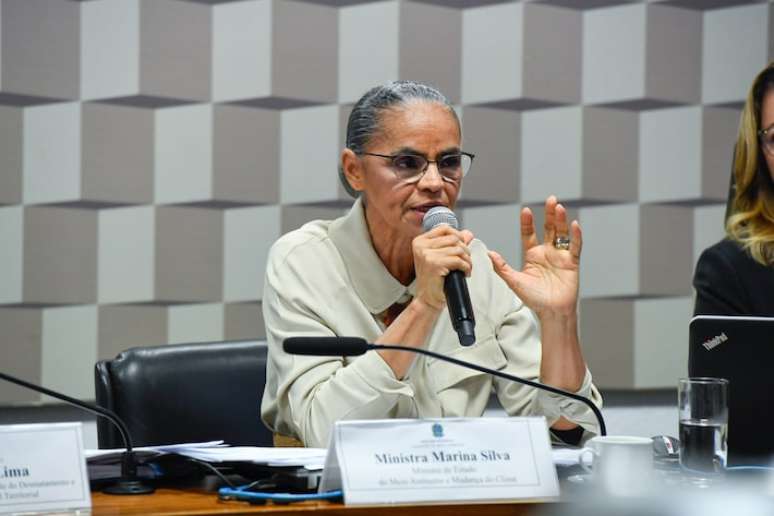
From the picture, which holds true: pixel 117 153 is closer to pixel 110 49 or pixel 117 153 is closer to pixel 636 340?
pixel 110 49

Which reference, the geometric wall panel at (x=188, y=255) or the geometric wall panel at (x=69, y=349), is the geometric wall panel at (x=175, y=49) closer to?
the geometric wall panel at (x=188, y=255)

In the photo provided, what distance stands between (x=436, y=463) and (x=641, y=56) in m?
2.33

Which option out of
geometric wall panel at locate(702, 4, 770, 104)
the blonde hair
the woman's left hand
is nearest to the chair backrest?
the woman's left hand

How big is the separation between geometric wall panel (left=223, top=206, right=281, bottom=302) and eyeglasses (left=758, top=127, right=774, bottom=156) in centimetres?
133

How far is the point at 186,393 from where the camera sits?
225 centimetres

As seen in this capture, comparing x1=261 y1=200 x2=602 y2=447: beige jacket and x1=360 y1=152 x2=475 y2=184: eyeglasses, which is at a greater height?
x1=360 y1=152 x2=475 y2=184: eyeglasses

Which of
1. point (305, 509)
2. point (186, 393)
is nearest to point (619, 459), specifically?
point (305, 509)

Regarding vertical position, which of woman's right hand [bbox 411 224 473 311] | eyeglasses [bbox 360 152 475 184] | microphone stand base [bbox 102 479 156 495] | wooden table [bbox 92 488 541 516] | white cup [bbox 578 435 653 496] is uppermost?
eyeglasses [bbox 360 152 475 184]

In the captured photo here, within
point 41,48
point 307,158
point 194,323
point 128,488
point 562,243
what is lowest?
point 128,488

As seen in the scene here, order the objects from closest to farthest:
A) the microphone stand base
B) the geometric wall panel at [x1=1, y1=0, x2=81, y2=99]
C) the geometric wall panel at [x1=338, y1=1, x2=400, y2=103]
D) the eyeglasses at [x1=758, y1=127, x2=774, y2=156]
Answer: the microphone stand base < the eyeglasses at [x1=758, y1=127, x2=774, y2=156] < the geometric wall panel at [x1=1, y1=0, x2=81, y2=99] < the geometric wall panel at [x1=338, y1=1, x2=400, y2=103]

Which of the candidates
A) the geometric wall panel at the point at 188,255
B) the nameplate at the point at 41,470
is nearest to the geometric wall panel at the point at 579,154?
the geometric wall panel at the point at 188,255

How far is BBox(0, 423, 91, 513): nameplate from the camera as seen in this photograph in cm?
127

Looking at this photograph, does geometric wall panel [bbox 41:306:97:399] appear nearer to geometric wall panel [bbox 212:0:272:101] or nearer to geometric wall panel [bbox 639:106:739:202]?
geometric wall panel [bbox 212:0:272:101]

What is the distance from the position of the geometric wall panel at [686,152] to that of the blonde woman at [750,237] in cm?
73
